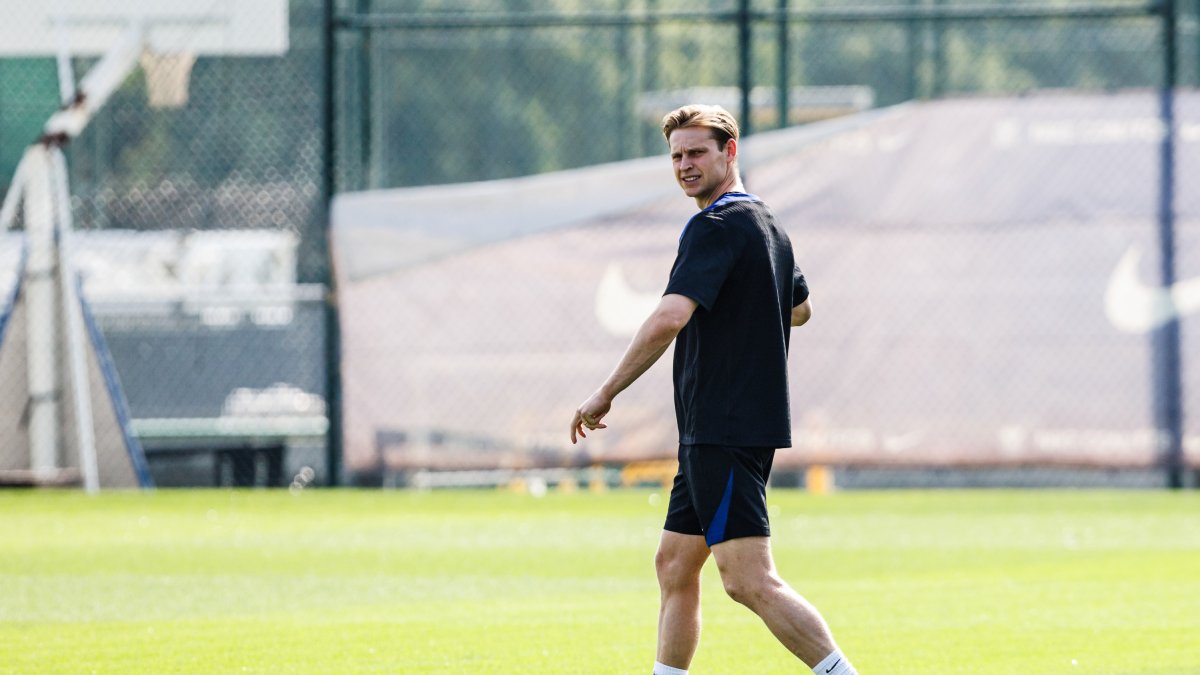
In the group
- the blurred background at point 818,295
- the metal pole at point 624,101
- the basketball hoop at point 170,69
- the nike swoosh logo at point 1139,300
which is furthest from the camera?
the metal pole at point 624,101

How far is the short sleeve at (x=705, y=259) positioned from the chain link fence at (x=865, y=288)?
812 centimetres

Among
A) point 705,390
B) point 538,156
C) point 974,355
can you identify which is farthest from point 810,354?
point 538,156

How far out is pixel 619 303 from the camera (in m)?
13.4

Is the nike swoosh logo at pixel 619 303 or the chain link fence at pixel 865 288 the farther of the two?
the nike swoosh logo at pixel 619 303

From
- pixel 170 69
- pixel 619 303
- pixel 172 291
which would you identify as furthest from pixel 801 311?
pixel 172 291

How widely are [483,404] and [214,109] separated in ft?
47.4

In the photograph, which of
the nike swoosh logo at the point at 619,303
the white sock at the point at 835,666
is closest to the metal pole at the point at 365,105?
the nike swoosh logo at the point at 619,303

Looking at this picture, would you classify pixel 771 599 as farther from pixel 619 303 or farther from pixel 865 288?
pixel 619 303

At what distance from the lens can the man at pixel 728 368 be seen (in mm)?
5020

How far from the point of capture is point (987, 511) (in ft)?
39.5

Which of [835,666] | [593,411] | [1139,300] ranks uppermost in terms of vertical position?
[1139,300]

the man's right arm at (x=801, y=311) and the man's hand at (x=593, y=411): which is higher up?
the man's right arm at (x=801, y=311)

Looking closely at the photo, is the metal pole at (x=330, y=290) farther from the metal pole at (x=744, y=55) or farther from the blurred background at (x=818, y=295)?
the metal pole at (x=744, y=55)

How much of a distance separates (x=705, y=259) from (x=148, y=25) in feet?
35.0
